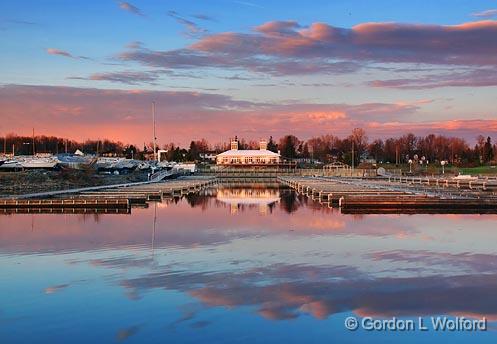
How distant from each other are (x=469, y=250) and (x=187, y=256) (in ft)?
24.0

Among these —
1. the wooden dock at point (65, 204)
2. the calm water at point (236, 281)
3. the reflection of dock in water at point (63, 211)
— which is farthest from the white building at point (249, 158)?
the calm water at point (236, 281)

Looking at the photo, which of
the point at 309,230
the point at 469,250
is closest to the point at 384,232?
the point at 309,230

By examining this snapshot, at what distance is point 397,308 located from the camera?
10320 millimetres

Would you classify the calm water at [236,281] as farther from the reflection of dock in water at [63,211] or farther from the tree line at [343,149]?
the tree line at [343,149]

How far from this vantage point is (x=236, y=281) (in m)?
12.3

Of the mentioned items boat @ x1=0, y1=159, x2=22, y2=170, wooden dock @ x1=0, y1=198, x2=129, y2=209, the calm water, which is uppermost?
boat @ x1=0, y1=159, x2=22, y2=170

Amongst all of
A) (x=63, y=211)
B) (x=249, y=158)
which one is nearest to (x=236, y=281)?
(x=63, y=211)

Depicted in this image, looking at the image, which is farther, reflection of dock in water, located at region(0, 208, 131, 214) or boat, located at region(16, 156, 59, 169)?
boat, located at region(16, 156, 59, 169)

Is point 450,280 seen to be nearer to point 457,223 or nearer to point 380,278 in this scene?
point 380,278

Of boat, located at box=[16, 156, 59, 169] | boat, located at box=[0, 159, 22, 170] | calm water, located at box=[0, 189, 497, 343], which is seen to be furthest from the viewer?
boat, located at box=[16, 156, 59, 169]

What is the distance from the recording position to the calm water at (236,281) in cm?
919

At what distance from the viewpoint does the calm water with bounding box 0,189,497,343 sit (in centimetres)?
919

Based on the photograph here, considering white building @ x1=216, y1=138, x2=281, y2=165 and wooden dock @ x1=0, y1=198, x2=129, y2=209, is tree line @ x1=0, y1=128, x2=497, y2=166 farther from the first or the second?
wooden dock @ x1=0, y1=198, x2=129, y2=209

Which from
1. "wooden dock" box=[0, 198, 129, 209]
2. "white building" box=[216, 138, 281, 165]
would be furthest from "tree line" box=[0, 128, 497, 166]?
"wooden dock" box=[0, 198, 129, 209]
